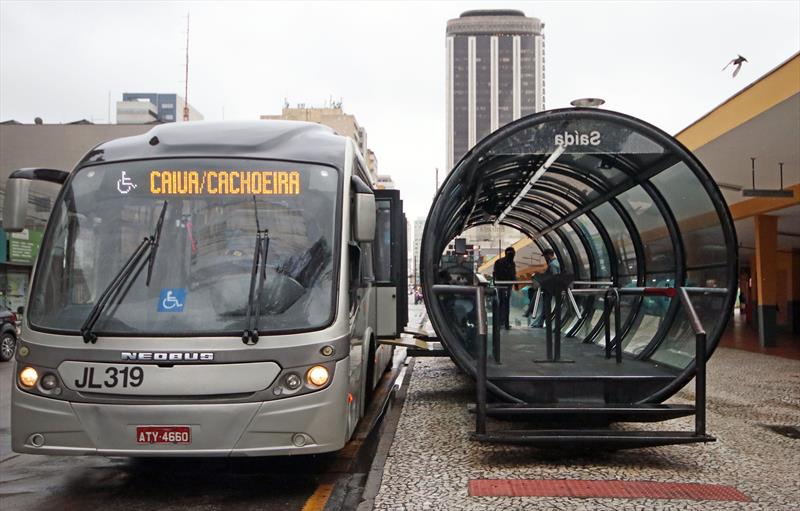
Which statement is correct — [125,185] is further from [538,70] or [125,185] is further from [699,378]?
[538,70]

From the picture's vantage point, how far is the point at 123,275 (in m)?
5.45

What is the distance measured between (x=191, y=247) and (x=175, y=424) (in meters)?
1.40

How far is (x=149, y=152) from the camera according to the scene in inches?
235

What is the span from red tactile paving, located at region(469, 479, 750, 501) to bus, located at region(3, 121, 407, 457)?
4.16ft

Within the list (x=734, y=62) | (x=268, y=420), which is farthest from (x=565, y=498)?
(x=734, y=62)

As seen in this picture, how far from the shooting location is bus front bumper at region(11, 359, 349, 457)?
5082mm

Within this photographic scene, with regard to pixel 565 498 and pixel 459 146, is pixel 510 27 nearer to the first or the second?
pixel 459 146

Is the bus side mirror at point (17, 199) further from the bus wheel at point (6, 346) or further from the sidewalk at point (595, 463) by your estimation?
the bus wheel at point (6, 346)

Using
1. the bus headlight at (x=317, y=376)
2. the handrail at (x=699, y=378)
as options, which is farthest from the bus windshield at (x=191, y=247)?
the handrail at (x=699, y=378)

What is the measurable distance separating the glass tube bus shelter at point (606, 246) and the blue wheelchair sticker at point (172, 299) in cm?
248

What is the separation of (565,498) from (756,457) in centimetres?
248

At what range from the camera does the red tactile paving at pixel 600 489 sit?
5148 mm

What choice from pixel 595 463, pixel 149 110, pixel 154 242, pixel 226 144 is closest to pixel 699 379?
pixel 595 463

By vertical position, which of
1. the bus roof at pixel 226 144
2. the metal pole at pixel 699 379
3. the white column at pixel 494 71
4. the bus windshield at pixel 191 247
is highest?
the white column at pixel 494 71
